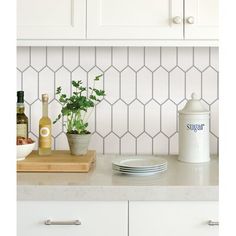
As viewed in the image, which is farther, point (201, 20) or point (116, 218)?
point (201, 20)

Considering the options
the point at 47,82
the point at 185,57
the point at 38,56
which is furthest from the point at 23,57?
the point at 185,57

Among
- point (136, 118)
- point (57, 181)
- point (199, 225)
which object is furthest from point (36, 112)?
point (199, 225)

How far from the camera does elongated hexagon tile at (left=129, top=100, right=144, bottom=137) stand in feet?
8.10

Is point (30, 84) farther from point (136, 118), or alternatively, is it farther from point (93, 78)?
point (136, 118)

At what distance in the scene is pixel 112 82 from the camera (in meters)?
2.46

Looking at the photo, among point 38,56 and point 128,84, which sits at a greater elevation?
point 38,56

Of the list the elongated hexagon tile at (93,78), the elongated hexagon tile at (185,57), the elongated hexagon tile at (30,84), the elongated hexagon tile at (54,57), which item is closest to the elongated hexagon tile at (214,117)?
the elongated hexagon tile at (185,57)

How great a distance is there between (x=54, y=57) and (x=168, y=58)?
0.61 meters

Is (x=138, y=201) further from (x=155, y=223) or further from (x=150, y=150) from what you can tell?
(x=150, y=150)

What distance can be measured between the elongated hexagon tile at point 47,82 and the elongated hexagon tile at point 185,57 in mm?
690

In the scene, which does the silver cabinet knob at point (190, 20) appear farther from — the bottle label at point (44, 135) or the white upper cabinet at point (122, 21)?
the bottle label at point (44, 135)

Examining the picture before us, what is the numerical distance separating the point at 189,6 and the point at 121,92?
1.98 feet

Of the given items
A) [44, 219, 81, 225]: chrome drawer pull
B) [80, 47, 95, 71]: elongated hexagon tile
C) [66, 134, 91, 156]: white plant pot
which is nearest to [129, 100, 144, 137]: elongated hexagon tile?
[80, 47, 95, 71]: elongated hexagon tile

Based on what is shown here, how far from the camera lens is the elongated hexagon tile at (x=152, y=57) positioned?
2.45 metres
